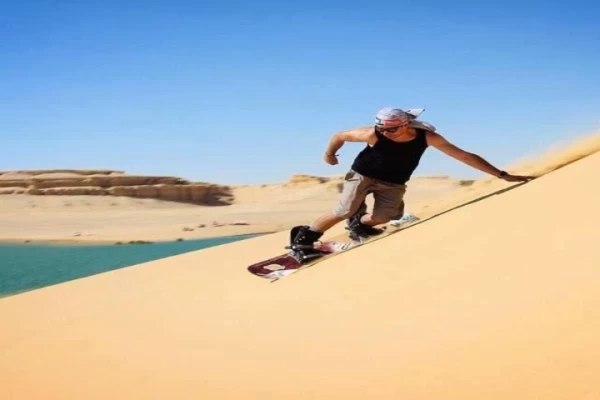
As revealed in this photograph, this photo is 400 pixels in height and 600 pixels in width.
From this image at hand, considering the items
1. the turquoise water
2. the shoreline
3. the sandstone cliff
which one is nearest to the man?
the turquoise water

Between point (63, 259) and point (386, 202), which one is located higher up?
point (386, 202)

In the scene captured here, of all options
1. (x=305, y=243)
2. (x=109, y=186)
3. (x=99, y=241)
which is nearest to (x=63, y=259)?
(x=99, y=241)

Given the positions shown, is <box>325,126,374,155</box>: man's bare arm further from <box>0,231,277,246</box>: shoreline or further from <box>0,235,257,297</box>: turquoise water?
<box>0,231,277,246</box>: shoreline

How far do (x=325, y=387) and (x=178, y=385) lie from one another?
0.67 meters

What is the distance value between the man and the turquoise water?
858 centimetres

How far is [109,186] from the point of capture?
175 ft

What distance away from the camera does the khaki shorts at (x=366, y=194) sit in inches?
200

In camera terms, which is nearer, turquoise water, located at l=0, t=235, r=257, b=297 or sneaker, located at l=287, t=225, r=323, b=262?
sneaker, located at l=287, t=225, r=323, b=262

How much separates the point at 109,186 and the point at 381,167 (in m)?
50.8

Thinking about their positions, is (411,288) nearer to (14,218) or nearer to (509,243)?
(509,243)

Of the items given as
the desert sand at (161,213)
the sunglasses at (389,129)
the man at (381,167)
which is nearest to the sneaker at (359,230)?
the man at (381,167)

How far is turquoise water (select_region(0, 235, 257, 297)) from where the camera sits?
14020 mm

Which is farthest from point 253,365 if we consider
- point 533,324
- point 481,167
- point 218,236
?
point 218,236

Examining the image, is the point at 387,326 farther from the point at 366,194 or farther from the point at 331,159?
the point at 331,159
